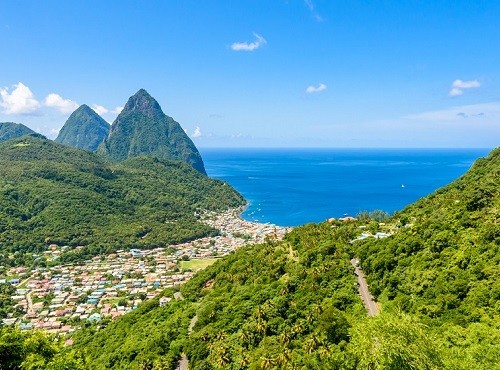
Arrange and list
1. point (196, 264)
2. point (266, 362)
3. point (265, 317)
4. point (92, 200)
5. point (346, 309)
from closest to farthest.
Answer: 1. point (266, 362)
2. point (346, 309)
3. point (265, 317)
4. point (196, 264)
5. point (92, 200)

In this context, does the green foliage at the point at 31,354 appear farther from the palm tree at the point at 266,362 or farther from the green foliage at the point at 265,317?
the green foliage at the point at 265,317

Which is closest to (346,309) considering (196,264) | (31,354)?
(31,354)

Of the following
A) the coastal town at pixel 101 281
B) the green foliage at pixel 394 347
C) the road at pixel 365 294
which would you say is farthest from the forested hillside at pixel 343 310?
the coastal town at pixel 101 281

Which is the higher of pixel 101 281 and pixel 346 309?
pixel 346 309

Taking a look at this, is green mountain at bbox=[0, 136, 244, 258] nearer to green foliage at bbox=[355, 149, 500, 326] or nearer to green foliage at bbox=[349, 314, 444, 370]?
green foliage at bbox=[355, 149, 500, 326]

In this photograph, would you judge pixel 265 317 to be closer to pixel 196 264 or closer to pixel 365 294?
pixel 365 294

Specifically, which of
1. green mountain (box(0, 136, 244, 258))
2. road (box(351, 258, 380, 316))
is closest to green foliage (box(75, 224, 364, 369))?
road (box(351, 258, 380, 316))
